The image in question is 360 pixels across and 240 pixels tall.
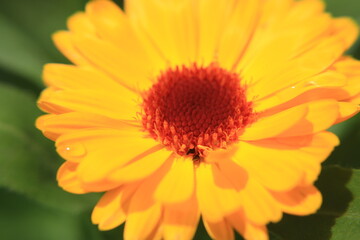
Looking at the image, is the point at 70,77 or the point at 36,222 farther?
the point at 36,222

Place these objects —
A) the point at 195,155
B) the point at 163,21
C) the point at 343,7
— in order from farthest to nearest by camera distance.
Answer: the point at 343,7 < the point at 163,21 < the point at 195,155

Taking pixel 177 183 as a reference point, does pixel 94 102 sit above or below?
above

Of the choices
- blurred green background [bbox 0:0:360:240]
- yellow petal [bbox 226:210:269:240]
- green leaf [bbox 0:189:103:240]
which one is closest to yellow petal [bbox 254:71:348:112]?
blurred green background [bbox 0:0:360:240]

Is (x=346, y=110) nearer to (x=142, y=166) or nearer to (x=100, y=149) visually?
(x=142, y=166)

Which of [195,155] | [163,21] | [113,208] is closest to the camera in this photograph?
[113,208]

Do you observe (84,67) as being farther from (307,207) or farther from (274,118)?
(307,207)

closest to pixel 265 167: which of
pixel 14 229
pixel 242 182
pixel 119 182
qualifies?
pixel 242 182

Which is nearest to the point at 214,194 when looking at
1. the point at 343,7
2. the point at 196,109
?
the point at 196,109
